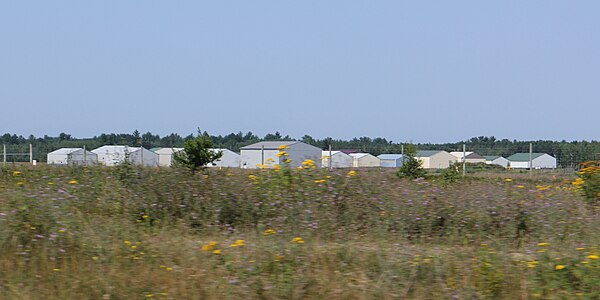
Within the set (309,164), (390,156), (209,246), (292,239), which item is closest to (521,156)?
(390,156)

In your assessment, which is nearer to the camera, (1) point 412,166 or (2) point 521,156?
(1) point 412,166

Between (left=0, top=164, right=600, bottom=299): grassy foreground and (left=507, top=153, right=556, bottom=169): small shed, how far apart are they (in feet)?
49.7

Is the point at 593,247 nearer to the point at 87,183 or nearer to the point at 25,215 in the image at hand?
the point at 25,215

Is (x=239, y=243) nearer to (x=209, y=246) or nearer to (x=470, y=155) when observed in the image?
(x=209, y=246)

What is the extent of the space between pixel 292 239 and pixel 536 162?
1951 centimetres

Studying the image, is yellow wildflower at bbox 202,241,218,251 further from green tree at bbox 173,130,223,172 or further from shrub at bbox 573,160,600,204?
green tree at bbox 173,130,223,172

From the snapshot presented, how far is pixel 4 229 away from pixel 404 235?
4064mm

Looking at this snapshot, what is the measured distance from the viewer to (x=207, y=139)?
2120 centimetres

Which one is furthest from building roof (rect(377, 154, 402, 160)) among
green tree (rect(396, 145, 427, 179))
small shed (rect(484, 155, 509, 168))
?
small shed (rect(484, 155, 509, 168))

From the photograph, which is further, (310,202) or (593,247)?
(310,202)

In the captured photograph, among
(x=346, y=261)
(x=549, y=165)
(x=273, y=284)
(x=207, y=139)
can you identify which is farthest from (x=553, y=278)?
(x=549, y=165)

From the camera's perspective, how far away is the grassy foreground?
5422mm

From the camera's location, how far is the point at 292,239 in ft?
21.4

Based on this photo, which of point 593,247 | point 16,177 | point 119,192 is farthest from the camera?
point 16,177
